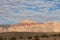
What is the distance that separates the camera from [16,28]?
11.5 ft

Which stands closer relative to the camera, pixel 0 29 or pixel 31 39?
pixel 31 39

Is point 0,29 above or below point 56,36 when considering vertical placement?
above

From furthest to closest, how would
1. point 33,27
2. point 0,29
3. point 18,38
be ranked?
point 33,27, point 0,29, point 18,38

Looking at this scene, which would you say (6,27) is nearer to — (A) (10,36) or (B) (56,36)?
(A) (10,36)

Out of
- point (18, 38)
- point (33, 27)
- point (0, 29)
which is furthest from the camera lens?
point (33, 27)

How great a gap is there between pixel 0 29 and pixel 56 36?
3.66ft

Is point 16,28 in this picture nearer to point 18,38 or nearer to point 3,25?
point 3,25

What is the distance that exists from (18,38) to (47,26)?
105cm

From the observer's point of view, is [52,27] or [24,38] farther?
[52,27]

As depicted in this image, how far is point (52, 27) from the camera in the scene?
3717 millimetres

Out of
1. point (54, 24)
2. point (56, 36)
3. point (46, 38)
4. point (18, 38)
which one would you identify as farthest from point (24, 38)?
point (54, 24)

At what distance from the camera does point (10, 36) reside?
2.85m

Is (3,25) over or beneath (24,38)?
over

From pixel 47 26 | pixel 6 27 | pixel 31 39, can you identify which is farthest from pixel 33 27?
pixel 31 39
